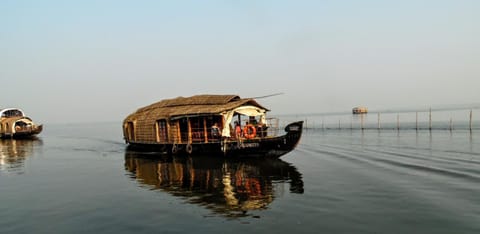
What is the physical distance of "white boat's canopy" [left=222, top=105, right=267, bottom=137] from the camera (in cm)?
2453

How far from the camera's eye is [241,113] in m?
25.9

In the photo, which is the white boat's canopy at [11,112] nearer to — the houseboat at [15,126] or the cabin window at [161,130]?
the houseboat at [15,126]

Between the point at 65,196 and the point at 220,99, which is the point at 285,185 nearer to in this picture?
the point at 65,196

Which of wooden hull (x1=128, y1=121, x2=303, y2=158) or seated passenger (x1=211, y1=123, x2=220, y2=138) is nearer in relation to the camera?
wooden hull (x1=128, y1=121, x2=303, y2=158)

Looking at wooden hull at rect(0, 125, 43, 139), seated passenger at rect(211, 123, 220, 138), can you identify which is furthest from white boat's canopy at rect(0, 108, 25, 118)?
seated passenger at rect(211, 123, 220, 138)

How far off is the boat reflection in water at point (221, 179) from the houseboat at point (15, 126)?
42669 millimetres

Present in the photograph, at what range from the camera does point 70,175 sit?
21.4m

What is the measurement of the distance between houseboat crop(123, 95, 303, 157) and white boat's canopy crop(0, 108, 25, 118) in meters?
44.8

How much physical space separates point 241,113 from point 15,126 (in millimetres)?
51173

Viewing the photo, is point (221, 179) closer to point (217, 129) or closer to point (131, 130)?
point (217, 129)

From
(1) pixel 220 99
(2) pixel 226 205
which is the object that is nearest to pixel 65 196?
(2) pixel 226 205

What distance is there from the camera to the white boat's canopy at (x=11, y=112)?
207 ft

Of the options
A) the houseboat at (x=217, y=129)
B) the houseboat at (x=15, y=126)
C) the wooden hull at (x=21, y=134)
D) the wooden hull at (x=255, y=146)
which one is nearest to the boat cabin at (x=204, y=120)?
the houseboat at (x=217, y=129)

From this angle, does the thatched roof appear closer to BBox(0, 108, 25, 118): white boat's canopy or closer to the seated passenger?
the seated passenger
